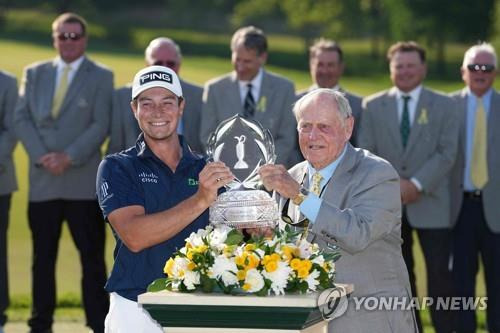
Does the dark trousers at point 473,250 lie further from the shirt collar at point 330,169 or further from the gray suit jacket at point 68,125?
the shirt collar at point 330,169

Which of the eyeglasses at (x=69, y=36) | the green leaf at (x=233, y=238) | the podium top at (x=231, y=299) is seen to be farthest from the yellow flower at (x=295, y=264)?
the eyeglasses at (x=69, y=36)

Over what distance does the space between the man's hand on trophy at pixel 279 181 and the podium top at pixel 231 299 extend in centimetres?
60

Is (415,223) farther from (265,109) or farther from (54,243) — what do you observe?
(54,243)

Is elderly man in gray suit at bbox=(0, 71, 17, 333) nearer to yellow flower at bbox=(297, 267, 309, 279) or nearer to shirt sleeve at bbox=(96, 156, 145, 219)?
shirt sleeve at bbox=(96, 156, 145, 219)

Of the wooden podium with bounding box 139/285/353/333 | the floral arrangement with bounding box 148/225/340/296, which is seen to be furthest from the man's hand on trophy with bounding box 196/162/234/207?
the wooden podium with bounding box 139/285/353/333

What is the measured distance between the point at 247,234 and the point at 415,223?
4.76 m

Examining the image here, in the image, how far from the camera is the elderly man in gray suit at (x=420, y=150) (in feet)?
33.4

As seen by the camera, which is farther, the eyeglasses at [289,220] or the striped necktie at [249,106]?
the striped necktie at [249,106]

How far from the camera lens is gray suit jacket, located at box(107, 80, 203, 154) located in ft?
34.7

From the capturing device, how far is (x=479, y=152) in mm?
10297

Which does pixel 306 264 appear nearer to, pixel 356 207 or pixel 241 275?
pixel 241 275

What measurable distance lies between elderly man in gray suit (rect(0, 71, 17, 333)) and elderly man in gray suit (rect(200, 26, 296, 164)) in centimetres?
157

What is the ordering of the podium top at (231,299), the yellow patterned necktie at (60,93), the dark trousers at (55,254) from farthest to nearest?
the yellow patterned necktie at (60,93)
the dark trousers at (55,254)
the podium top at (231,299)

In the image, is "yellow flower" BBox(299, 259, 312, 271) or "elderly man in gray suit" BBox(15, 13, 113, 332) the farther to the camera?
"elderly man in gray suit" BBox(15, 13, 113, 332)
